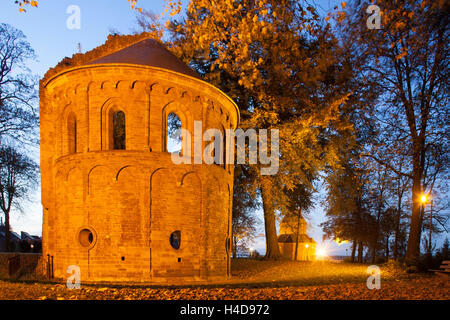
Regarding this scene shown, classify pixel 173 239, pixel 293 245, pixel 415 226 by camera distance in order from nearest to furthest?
pixel 415 226, pixel 173 239, pixel 293 245

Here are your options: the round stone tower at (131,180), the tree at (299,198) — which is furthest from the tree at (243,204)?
the round stone tower at (131,180)

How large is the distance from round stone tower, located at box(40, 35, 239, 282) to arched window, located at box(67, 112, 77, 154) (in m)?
0.04

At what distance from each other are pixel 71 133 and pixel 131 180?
372 cm

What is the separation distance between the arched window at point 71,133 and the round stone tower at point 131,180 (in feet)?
0.14

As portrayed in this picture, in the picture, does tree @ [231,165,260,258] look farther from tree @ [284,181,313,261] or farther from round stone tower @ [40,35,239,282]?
round stone tower @ [40,35,239,282]

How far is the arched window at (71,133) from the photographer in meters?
15.0

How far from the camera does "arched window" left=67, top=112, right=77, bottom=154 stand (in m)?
15.0

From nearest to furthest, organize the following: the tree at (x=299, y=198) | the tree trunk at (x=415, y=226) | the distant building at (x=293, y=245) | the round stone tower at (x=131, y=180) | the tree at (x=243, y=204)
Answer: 1. the round stone tower at (x=131, y=180)
2. the tree trunk at (x=415, y=226)
3. the tree at (x=243, y=204)
4. the tree at (x=299, y=198)
5. the distant building at (x=293, y=245)

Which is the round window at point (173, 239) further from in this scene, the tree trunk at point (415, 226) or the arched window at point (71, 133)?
the tree trunk at point (415, 226)

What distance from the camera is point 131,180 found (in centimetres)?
1383

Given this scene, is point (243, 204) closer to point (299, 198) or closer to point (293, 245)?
point (299, 198)

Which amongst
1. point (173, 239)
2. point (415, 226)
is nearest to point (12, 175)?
point (173, 239)
